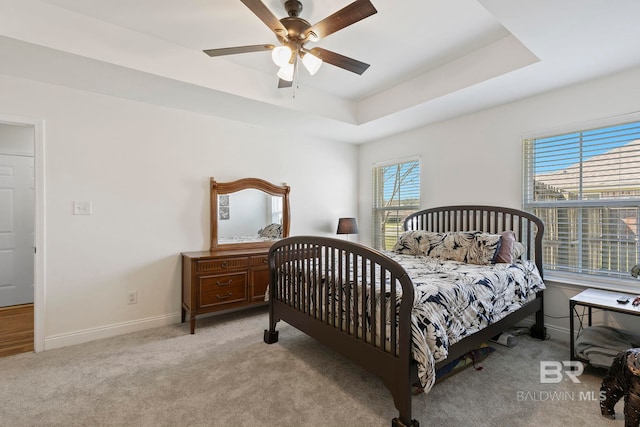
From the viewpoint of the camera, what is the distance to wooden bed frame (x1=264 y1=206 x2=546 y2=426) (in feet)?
5.21

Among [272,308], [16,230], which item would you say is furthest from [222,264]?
[16,230]

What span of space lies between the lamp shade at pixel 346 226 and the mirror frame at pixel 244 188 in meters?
0.80

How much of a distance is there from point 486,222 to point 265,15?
2.97 m

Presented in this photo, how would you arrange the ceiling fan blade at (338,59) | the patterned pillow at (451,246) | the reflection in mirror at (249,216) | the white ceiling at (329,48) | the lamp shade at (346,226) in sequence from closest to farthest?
the white ceiling at (329,48), the ceiling fan blade at (338,59), the patterned pillow at (451,246), the reflection in mirror at (249,216), the lamp shade at (346,226)

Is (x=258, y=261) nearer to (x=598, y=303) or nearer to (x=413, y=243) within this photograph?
(x=413, y=243)

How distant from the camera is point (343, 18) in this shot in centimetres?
180

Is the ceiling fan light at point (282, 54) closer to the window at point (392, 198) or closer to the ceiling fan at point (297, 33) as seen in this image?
the ceiling fan at point (297, 33)

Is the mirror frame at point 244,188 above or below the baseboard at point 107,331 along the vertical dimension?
above

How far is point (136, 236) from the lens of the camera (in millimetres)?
3070

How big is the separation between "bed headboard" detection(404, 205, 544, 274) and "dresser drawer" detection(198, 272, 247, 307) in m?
2.25

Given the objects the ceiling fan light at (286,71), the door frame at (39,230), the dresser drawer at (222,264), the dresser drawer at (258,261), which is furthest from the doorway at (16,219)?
the ceiling fan light at (286,71)

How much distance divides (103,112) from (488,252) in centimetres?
386

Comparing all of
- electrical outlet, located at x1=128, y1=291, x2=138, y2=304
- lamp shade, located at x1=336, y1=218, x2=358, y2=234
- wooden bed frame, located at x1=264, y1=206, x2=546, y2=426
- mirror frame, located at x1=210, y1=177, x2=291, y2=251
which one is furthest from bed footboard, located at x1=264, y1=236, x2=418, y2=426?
lamp shade, located at x1=336, y1=218, x2=358, y2=234

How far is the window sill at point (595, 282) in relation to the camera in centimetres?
247
